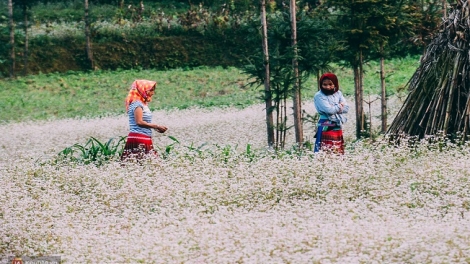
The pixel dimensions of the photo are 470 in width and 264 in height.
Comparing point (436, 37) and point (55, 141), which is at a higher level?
point (436, 37)

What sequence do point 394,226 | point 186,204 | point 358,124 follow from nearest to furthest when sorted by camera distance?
point 394,226 < point 186,204 < point 358,124

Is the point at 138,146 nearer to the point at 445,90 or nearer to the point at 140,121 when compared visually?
the point at 140,121

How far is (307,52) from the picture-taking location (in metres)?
15.4

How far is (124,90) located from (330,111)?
20.7 meters

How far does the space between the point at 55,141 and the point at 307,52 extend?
24.6ft

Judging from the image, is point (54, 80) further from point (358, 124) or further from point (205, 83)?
point (358, 124)

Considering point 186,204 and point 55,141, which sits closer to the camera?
point 186,204

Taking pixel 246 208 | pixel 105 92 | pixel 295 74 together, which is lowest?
pixel 105 92

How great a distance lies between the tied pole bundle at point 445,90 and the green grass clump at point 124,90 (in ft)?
43.5

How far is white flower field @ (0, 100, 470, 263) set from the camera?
7.38 m

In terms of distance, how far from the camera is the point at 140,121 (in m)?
12.2


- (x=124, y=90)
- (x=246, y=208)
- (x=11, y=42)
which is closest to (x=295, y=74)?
(x=246, y=208)

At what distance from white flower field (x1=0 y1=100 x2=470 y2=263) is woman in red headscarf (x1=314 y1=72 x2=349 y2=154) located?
38 cm

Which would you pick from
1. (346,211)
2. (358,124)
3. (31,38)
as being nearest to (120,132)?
(358,124)
